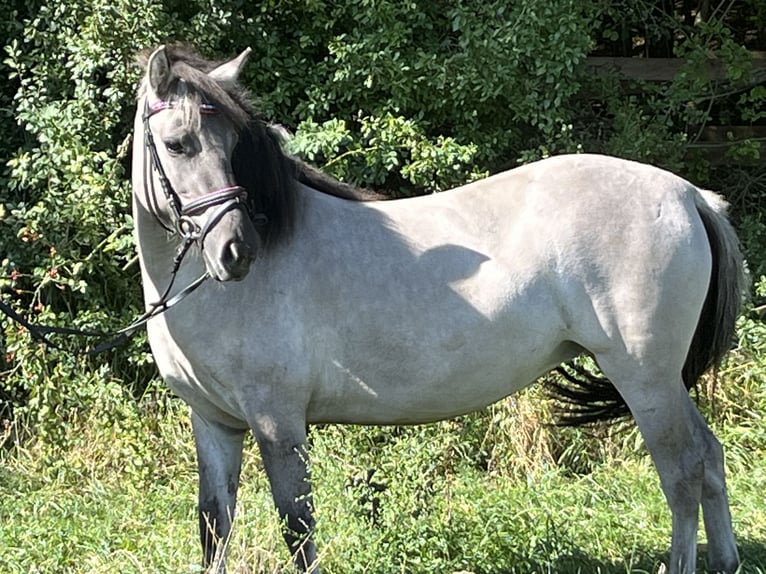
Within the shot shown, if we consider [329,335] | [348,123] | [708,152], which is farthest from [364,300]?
[708,152]

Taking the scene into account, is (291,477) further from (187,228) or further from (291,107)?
(291,107)

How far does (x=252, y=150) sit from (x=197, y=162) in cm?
27

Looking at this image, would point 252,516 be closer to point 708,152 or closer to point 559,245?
point 559,245

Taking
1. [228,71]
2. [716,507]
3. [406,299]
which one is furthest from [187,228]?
[716,507]

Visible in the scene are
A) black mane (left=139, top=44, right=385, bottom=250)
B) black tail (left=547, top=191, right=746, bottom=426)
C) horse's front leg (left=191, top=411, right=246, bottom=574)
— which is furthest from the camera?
black tail (left=547, top=191, right=746, bottom=426)

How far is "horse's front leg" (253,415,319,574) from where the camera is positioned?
12.3ft

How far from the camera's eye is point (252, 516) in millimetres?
4656

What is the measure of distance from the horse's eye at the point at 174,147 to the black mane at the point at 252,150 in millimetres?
171

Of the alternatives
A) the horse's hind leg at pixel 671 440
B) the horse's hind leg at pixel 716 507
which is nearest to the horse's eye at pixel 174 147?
the horse's hind leg at pixel 671 440

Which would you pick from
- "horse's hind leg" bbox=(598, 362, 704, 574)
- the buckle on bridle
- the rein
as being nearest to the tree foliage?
the rein

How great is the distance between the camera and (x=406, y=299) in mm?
3930

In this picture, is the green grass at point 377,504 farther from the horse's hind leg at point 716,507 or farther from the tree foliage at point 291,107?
the tree foliage at point 291,107

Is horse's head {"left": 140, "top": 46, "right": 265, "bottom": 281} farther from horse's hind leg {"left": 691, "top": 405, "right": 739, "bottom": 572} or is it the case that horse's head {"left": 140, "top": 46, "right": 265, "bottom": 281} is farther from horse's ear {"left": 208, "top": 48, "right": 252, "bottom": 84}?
horse's hind leg {"left": 691, "top": 405, "right": 739, "bottom": 572}

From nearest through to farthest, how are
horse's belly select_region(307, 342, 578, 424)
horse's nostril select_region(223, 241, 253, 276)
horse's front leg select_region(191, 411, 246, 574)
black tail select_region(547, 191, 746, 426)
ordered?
horse's nostril select_region(223, 241, 253, 276) → horse's belly select_region(307, 342, 578, 424) → horse's front leg select_region(191, 411, 246, 574) → black tail select_region(547, 191, 746, 426)
